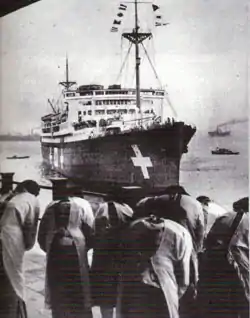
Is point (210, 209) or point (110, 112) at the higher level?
point (110, 112)

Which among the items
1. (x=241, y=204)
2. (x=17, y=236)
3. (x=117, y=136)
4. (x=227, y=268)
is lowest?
(x=227, y=268)

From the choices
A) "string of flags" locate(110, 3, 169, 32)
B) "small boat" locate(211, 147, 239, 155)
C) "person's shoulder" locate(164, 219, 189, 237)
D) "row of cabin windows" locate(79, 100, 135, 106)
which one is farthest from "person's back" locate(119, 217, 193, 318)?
"string of flags" locate(110, 3, 169, 32)

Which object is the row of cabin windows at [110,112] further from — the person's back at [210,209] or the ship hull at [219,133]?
the person's back at [210,209]

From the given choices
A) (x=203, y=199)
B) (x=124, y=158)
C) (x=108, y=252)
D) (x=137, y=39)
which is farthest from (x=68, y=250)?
(x=137, y=39)

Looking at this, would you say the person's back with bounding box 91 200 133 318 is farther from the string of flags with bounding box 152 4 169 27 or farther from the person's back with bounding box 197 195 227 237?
the string of flags with bounding box 152 4 169 27

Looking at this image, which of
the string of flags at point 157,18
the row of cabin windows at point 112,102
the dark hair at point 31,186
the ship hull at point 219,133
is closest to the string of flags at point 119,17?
the string of flags at point 157,18

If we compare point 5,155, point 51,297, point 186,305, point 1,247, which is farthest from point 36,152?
point 186,305

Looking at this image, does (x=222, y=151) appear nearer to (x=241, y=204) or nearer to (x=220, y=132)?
(x=220, y=132)
